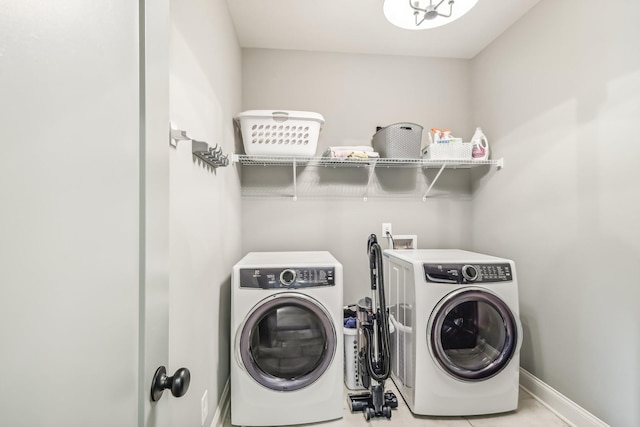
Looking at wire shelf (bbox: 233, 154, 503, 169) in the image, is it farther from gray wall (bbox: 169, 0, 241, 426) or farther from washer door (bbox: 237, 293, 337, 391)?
washer door (bbox: 237, 293, 337, 391)

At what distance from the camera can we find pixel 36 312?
1.07ft

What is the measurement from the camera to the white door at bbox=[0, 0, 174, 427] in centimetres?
30

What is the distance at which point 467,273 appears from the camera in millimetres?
1758

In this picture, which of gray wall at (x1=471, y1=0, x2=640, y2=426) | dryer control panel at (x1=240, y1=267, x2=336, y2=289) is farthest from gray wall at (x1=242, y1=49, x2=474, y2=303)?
dryer control panel at (x1=240, y1=267, x2=336, y2=289)

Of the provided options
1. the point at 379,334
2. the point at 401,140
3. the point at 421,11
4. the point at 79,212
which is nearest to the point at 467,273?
the point at 379,334

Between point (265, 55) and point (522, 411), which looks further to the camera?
point (265, 55)

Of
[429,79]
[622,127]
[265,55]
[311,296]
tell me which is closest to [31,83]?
[311,296]

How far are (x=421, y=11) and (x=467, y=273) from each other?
1522mm

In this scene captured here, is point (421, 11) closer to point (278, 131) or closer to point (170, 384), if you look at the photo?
point (278, 131)

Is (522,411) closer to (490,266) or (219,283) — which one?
(490,266)

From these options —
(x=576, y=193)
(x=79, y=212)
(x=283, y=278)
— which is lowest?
(x=283, y=278)

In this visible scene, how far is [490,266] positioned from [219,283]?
5.54ft

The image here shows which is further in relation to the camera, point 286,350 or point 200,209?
point 286,350

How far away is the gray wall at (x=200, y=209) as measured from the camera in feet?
3.65
